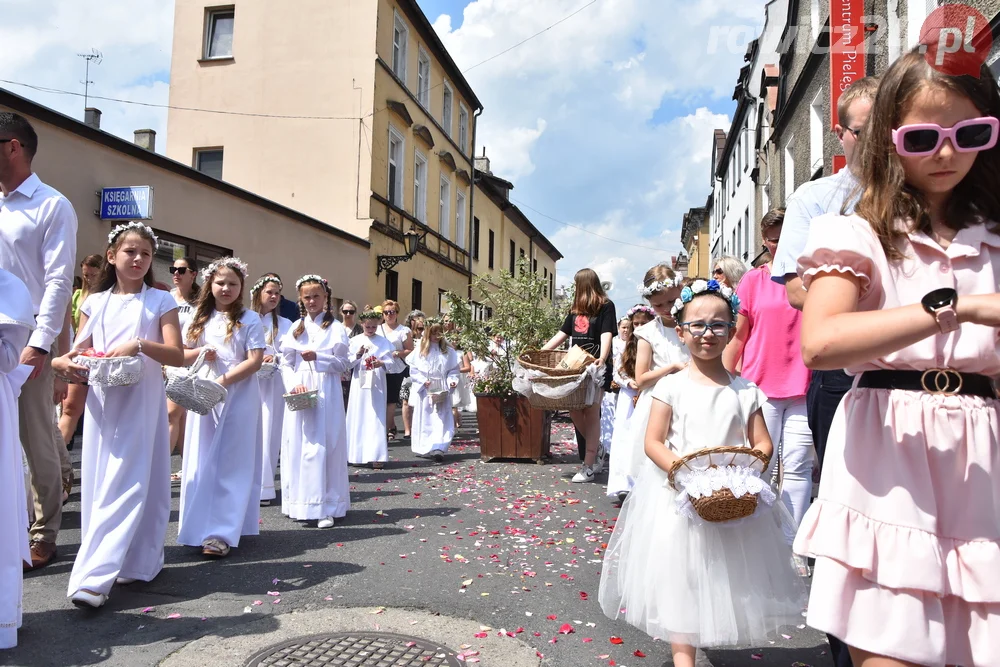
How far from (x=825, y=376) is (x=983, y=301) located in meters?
1.97

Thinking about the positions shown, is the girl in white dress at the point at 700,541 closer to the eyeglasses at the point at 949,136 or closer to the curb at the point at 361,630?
the curb at the point at 361,630

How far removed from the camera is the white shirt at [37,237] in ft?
14.2

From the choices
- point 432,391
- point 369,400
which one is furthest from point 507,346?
point 369,400

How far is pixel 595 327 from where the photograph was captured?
8258 millimetres

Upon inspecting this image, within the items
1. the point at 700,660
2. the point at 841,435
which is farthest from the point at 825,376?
the point at 841,435

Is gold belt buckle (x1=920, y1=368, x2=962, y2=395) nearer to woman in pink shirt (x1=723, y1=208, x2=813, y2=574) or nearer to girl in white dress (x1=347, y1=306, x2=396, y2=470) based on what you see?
woman in pink shirt (x1=723, y1=208, x2=813, y2=574)

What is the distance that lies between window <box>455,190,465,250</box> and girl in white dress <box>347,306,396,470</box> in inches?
751

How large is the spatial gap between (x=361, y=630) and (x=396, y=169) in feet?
64.8

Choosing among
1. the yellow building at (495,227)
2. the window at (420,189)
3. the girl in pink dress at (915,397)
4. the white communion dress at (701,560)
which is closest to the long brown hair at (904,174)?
the girl in pink dress at (915,397)

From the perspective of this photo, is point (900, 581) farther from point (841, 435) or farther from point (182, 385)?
point (182, 385)

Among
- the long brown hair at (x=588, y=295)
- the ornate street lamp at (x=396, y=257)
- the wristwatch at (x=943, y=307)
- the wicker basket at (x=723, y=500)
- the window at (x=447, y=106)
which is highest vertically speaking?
the window at (x=447, y=106)

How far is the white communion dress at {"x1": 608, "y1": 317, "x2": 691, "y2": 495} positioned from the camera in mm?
3887

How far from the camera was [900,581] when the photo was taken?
5.15ft

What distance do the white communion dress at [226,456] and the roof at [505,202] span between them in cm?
2643
